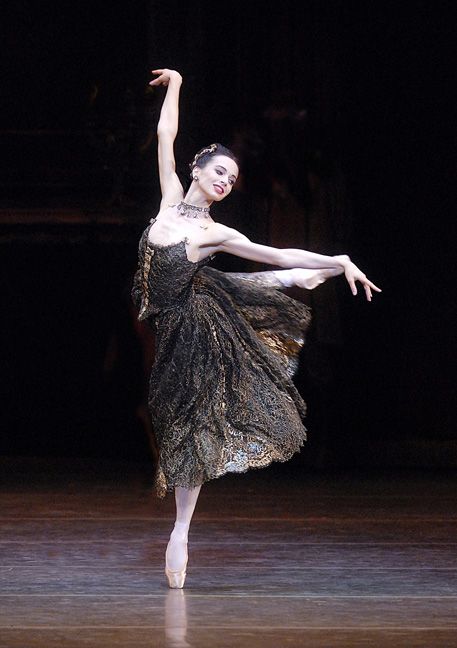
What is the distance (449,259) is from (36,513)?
2.64m

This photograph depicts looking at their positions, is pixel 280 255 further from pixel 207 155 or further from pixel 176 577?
pixel 176 577

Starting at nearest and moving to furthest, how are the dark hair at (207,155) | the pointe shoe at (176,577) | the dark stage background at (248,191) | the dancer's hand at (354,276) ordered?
the dancer's hand at (354,276) → the pointe shoe at (176,577) → the dark hair at (207,155) → the dark stage background at (248,191)

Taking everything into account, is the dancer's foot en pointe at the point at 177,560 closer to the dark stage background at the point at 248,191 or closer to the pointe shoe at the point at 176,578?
the pointe shoe at the point at 176,578

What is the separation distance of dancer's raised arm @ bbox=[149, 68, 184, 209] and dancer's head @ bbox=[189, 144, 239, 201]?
69 mm

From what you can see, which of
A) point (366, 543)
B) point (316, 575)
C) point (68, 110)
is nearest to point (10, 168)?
point (68, 110)

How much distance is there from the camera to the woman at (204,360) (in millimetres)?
3646

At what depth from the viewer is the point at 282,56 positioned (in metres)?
6.80

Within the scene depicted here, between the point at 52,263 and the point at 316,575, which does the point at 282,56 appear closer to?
the point at 52,263

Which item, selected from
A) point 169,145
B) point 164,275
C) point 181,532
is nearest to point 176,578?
point 181,532

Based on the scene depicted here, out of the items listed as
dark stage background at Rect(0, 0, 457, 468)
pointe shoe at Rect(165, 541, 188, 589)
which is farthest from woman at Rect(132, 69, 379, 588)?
dark stage background at Rect(0, 0, 457, 468)

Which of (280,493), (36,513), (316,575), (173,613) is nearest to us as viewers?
(173,613)

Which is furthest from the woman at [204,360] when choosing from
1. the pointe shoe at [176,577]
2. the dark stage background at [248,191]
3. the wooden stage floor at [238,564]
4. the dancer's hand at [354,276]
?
the dark stage background at [248,191]

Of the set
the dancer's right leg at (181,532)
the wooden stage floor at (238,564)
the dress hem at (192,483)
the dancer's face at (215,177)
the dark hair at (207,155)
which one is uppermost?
the dark hair at (207,155)

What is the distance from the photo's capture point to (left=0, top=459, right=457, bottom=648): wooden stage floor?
3090 millimetres
